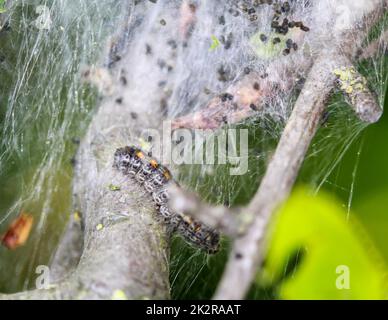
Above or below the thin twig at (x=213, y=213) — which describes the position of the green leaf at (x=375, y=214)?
above

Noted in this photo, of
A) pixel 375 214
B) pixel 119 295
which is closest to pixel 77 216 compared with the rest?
pixel 119 295

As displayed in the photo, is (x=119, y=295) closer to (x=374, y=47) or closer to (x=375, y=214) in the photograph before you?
(x=375, y=214)

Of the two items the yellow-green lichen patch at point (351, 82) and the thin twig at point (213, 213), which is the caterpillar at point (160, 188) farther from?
the thin twig at point (213, 213)

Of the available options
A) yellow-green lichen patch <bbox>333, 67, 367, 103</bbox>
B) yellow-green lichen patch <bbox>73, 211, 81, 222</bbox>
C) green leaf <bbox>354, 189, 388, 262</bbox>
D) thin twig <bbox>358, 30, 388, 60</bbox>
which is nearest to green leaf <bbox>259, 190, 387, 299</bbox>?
green leaf <bbox>354, 189, 388, 262</bbox>

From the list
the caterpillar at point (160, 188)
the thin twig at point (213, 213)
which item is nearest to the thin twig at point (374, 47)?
the caterpillar at point (160, 188)

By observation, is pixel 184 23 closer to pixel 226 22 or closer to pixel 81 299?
pixel 226 22

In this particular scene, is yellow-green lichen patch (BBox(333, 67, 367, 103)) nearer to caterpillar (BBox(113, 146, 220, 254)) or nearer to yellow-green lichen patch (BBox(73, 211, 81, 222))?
caterpillar (BBox(113, 146, 220, 254))

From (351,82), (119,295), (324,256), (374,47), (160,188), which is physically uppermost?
(374,47)
